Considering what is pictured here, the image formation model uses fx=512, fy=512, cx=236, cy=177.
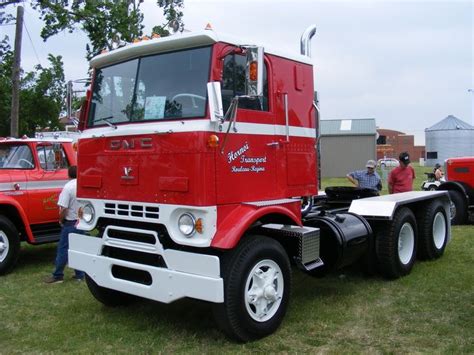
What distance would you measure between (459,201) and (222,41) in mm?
9306

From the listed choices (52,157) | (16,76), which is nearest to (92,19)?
(16,76)

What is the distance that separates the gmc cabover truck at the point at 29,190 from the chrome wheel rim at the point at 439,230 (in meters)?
6.06

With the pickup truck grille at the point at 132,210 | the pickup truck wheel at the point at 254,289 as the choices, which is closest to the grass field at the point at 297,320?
the pickup truck wheel at the point at 254,289

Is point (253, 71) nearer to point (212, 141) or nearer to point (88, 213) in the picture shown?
point (212, 141)

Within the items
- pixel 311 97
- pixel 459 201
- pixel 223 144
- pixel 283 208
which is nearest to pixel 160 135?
A: pixel 223 144

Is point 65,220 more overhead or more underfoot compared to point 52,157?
more underfoot

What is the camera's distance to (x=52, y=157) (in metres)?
8.59

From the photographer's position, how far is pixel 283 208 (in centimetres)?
514

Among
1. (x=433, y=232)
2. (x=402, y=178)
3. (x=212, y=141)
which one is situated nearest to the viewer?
(x=212, y=141)

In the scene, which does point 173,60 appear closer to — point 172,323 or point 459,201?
point 172,323

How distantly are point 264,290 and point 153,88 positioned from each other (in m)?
2.21

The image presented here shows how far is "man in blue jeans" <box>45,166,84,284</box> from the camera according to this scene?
6906 millimetres

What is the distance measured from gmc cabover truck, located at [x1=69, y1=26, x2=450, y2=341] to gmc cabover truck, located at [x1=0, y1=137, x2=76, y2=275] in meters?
2.66

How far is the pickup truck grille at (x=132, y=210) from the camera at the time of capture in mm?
4742
